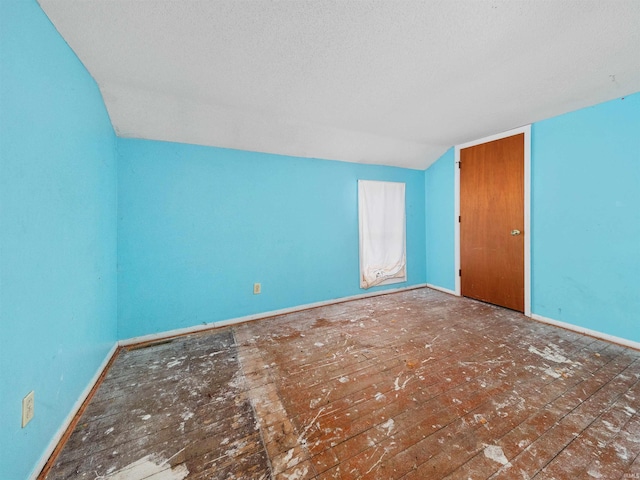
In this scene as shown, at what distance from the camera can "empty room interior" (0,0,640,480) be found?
3.72ft

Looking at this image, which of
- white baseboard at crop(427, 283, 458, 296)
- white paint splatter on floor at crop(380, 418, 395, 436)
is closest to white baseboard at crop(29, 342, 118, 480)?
white paint splatter on floor at crop(380, 418, 395, 436)

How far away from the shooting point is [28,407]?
3.43 feet

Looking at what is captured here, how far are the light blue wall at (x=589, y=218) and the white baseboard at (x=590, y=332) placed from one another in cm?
4

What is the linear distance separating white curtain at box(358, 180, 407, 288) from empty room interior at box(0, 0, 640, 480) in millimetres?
84

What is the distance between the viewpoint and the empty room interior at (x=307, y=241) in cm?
113

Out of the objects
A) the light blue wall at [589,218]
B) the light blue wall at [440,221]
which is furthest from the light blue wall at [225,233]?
the light blue wall at [589,218]

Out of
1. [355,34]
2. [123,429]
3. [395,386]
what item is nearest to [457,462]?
[395,386]

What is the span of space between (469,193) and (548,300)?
153 cm

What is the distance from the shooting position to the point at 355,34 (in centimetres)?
140

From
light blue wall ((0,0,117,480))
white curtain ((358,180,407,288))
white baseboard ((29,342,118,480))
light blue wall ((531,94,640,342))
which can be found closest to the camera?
light blue wall ((0,0,117,480))

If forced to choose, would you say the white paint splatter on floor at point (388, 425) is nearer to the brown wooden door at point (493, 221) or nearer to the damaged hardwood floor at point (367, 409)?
the damaged hardwood floor at point (367, 409)

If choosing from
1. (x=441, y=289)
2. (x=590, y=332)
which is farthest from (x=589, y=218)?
(x=441, y=289)

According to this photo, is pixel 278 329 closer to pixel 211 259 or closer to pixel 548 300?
pixel 211 259

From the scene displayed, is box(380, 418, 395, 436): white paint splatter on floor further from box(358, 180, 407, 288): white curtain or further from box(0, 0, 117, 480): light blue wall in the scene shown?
box(358, 180, 407, 288): white curtain
